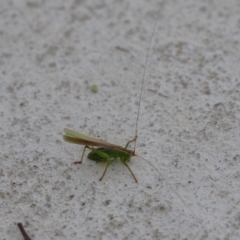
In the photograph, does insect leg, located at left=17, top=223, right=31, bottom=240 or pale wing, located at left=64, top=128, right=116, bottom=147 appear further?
pale wing, located at left=64, top=128, right=116, bottom=147

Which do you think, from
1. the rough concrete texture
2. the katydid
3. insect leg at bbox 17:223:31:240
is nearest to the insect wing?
the katydid

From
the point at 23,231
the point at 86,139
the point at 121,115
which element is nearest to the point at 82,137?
the point at 86,139

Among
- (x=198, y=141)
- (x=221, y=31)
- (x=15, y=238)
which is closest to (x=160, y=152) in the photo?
(x=198, y=141)

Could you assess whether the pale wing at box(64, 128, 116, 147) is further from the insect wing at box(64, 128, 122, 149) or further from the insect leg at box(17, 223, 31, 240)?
the insect leg at box(17, 223, 31, 240)

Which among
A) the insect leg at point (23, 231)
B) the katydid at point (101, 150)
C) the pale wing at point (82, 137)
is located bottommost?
the insect leg at point (23, 231)

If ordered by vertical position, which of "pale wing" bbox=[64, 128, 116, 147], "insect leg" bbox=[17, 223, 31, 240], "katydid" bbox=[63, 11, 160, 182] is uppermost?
"pale wing" bbox=[64, 128, 116, 147]

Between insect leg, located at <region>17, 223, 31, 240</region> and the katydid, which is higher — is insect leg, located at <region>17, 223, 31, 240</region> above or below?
below

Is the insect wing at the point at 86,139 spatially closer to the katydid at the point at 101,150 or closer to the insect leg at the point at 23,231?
the katydid at the point at 101,150

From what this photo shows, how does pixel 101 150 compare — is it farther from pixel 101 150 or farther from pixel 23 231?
pixel 23 231

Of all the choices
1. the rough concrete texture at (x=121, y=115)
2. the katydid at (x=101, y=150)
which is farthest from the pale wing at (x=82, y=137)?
the rough concrete texture at (x=121, y=115)
